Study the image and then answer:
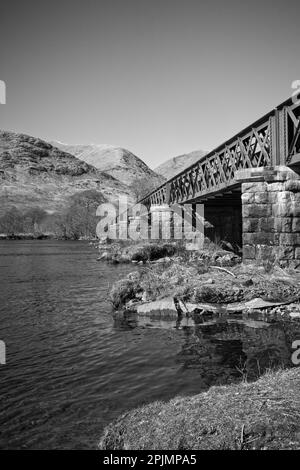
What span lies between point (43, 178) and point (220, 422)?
6478 inches

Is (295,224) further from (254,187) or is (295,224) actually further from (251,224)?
(254,187)

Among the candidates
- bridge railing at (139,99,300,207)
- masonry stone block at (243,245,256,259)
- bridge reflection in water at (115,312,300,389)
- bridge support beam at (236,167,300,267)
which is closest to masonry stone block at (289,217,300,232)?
bridge support beam at (236,167,300,267)

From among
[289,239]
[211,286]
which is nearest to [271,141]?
[289,239]

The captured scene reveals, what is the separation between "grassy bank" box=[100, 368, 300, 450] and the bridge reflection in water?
1.63 metres

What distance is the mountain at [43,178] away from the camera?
120375 mm

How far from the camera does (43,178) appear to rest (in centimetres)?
15888

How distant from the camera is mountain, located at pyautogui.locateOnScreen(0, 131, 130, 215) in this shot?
120 meters

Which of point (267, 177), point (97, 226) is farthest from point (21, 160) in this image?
point (267, 177)

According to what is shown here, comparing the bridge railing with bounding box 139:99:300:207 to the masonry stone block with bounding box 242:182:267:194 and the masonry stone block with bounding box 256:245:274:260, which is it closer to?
the masonry stone block with bounding box 242:182:267:194

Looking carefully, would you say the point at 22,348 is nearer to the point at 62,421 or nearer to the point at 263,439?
the point at 62,421

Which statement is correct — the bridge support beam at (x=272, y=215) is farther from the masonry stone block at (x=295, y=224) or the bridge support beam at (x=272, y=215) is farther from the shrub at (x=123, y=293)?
the shrub at (x=123, y=293)

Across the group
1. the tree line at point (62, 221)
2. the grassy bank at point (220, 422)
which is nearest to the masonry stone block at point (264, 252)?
the grassy bank at point (220, 422)

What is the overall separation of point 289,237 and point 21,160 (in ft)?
573

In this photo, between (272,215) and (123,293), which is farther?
(272,215)
